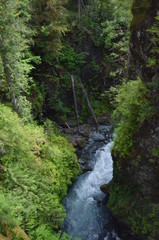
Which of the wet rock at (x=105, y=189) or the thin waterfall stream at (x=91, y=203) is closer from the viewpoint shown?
the thin waterfall stream at (x=91, y=203)

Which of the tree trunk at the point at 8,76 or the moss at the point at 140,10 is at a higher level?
the moss at the point at 140,10

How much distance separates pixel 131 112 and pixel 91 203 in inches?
223

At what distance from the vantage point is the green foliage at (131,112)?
27.3ft

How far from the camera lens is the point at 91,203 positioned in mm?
11703

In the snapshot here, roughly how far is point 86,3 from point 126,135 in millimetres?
17841

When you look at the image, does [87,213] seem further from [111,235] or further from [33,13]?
[33,13]

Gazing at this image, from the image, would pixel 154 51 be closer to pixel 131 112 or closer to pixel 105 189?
pixel 131 112

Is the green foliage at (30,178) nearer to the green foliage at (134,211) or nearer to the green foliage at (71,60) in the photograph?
the green foliage at (134,211)

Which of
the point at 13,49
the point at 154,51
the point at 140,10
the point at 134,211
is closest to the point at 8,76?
the point at 13,49

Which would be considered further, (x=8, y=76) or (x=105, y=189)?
(x=8, y=76)

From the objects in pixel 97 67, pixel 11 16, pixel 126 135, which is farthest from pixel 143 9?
pixel 97 67

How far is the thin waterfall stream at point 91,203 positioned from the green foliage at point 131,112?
183 cm

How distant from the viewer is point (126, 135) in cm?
920

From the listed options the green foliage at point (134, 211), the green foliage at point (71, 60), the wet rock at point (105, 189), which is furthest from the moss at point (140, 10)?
the green foliage at point (71, 60)
